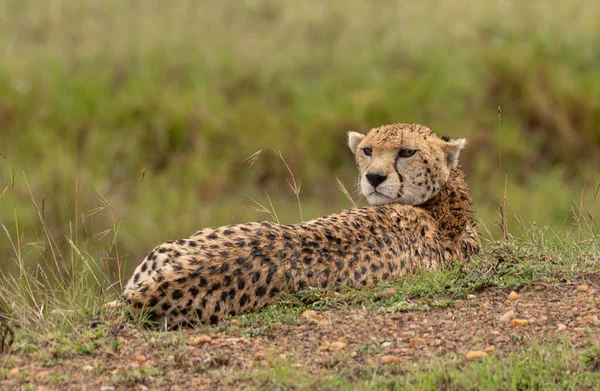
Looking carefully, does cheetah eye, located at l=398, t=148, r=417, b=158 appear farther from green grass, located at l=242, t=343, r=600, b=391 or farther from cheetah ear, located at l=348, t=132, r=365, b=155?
green grass, located at l=242, t=343, r=600, b=391

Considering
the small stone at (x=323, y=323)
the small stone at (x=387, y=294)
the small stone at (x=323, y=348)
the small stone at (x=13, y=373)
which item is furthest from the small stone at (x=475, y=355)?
the small stone at (x=13, y=373)

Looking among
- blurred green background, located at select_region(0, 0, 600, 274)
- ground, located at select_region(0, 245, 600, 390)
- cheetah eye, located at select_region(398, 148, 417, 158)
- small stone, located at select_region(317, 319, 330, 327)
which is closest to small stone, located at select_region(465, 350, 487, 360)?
ground, located at select_region(0, 245, 600, 390)

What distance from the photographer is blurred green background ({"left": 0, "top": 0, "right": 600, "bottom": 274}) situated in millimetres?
9914

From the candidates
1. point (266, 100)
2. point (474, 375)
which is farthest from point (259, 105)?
point (474, 375)

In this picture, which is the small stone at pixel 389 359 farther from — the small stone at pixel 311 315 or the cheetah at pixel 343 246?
the cheetah at pixel 343 246

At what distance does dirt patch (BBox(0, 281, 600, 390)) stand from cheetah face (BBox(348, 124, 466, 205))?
1.13 m

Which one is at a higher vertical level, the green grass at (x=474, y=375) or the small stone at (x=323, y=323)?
the green grass at (x=474, y=375)

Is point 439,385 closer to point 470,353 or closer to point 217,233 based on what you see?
point 470,353

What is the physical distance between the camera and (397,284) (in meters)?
4.70

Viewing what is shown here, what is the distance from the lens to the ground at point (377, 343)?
3488 millimetres

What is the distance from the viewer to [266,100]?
1175 centimetres

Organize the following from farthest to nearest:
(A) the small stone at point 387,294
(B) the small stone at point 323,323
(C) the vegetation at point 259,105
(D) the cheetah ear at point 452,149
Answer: (C) the vegetation at point 259,105, (D) the cheetah ear at point 452,149, (A) the small stone at point 387,294, (B) the small stone at point 323,323

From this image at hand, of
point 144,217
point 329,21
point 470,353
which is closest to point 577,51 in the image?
point 329,21

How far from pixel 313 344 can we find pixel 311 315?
→ 334mm
